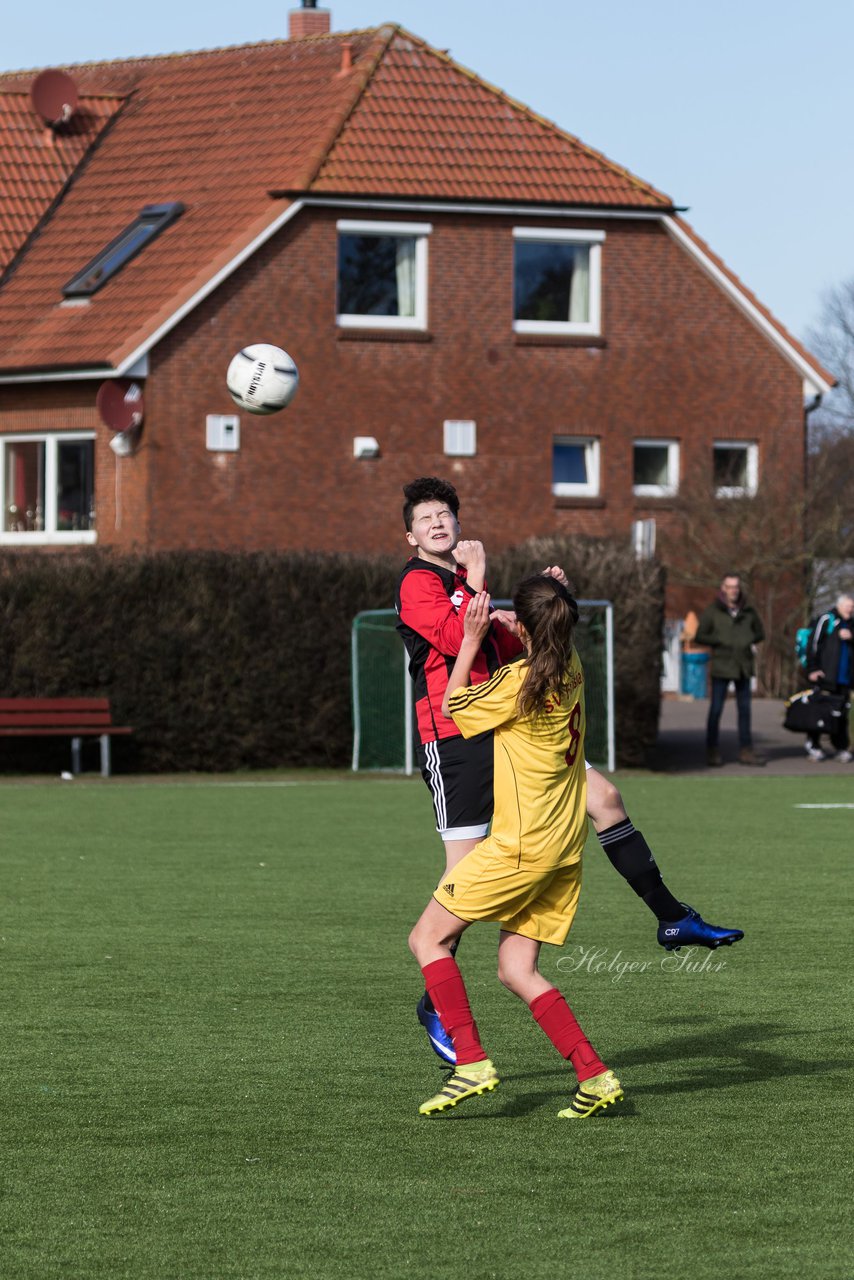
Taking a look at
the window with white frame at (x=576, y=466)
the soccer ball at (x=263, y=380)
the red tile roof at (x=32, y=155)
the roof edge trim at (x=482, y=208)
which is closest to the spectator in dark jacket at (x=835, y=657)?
the soccer ball at (x=263, y=380)

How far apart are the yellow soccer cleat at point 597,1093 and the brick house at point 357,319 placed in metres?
25.0

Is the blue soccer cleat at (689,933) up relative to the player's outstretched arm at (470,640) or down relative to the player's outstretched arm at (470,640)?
down

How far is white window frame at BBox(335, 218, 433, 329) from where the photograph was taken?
31.9 meters

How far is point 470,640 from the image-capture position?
6.49 metres

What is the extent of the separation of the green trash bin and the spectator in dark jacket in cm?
1372

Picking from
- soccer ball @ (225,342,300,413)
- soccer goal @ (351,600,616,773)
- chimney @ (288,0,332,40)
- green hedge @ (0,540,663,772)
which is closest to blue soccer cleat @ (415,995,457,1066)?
soccer ball @ (225,342,300,413)

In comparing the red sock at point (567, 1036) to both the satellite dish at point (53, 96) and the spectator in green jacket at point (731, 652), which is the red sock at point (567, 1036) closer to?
the spectator in green jacket at point (731, 652)

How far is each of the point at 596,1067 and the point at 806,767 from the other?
696 inches

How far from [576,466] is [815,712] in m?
11.6

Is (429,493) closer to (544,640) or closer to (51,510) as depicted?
(544,640)

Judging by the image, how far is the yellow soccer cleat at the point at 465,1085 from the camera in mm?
6227

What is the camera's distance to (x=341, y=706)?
22.8 meters

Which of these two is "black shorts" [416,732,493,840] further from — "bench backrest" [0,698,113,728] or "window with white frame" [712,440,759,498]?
"window with white frame" [712,440,759,498]

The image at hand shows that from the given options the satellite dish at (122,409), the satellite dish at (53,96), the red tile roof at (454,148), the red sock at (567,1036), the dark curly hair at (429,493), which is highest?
the satellite dish at (53,96)
